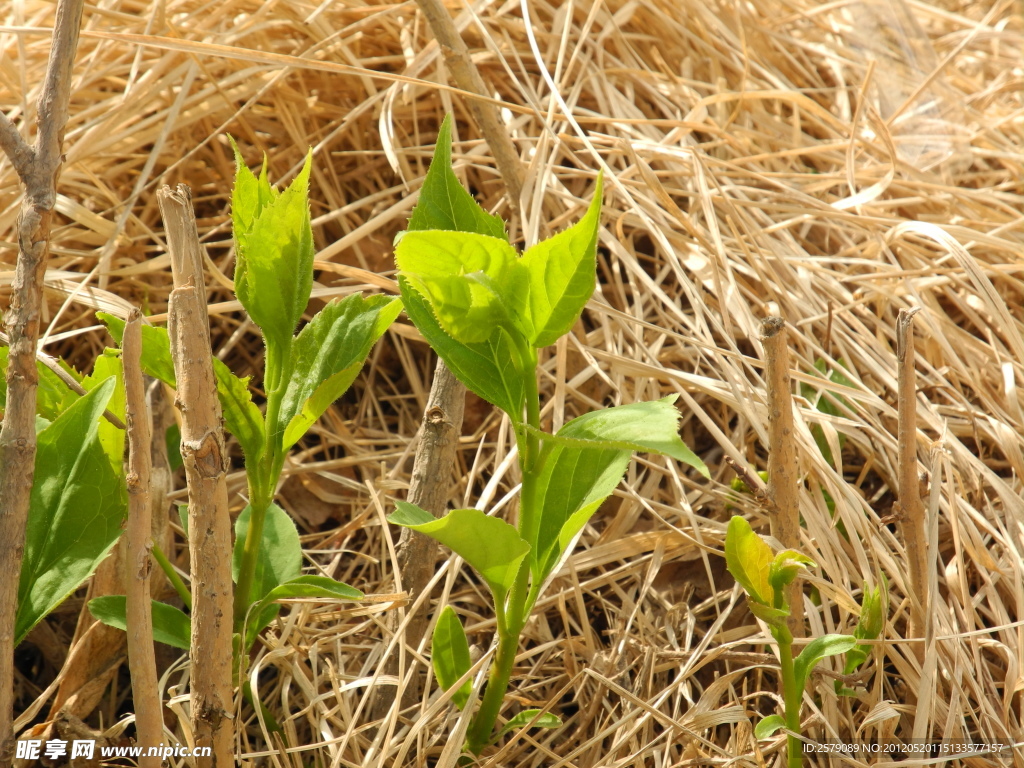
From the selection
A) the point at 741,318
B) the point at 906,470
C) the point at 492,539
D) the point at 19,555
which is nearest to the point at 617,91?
the point at 741,318

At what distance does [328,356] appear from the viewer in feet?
2.51

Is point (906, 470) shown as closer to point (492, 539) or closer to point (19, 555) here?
point (492, 539)

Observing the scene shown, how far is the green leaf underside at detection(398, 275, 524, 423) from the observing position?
73 centimetres

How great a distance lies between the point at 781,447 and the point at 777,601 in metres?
0.16

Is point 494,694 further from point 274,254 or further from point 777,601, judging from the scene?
point 274,254

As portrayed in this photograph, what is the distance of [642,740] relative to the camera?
90 centimetres

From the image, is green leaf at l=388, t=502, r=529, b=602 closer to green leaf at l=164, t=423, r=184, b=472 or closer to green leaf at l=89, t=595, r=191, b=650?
green leaf at l=89, t=595, r=191, b=650

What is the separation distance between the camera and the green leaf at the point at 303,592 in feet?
2.47

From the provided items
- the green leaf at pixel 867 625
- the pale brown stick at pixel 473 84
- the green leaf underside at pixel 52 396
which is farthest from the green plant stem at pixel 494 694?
the pale brown stick at pixel 473 84

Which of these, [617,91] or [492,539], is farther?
[617,91]

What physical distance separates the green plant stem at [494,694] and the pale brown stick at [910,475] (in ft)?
1.38

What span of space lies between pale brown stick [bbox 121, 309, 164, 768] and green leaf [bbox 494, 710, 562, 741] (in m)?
0.31

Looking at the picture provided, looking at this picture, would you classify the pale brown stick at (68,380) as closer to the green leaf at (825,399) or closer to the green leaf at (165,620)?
the green leaf at (165,620)

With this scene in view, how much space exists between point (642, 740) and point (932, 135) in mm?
1438
